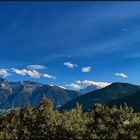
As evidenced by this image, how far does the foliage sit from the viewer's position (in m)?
45.7

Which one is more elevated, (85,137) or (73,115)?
(73,115)

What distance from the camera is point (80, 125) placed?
50844 mm

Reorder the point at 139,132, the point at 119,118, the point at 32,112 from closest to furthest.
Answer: the point at 139,132 → the point at 119,118 → the point at 32,112

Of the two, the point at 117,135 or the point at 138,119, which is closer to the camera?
the point at 117,135

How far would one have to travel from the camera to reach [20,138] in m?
55.8

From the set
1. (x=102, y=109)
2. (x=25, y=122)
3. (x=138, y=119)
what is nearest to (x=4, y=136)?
(x=25, y=122)

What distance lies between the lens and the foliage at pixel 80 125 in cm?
A: 4572

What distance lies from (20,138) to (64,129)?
10.3 meters

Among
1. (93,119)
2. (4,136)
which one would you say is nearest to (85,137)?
(93,119)

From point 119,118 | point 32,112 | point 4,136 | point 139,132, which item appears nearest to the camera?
point 139,132

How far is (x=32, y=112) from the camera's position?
59688 millimetres

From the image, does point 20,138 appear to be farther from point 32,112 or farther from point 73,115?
point 73,115

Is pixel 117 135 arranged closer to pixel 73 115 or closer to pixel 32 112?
pixel 73 115

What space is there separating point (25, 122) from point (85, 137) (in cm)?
1737
